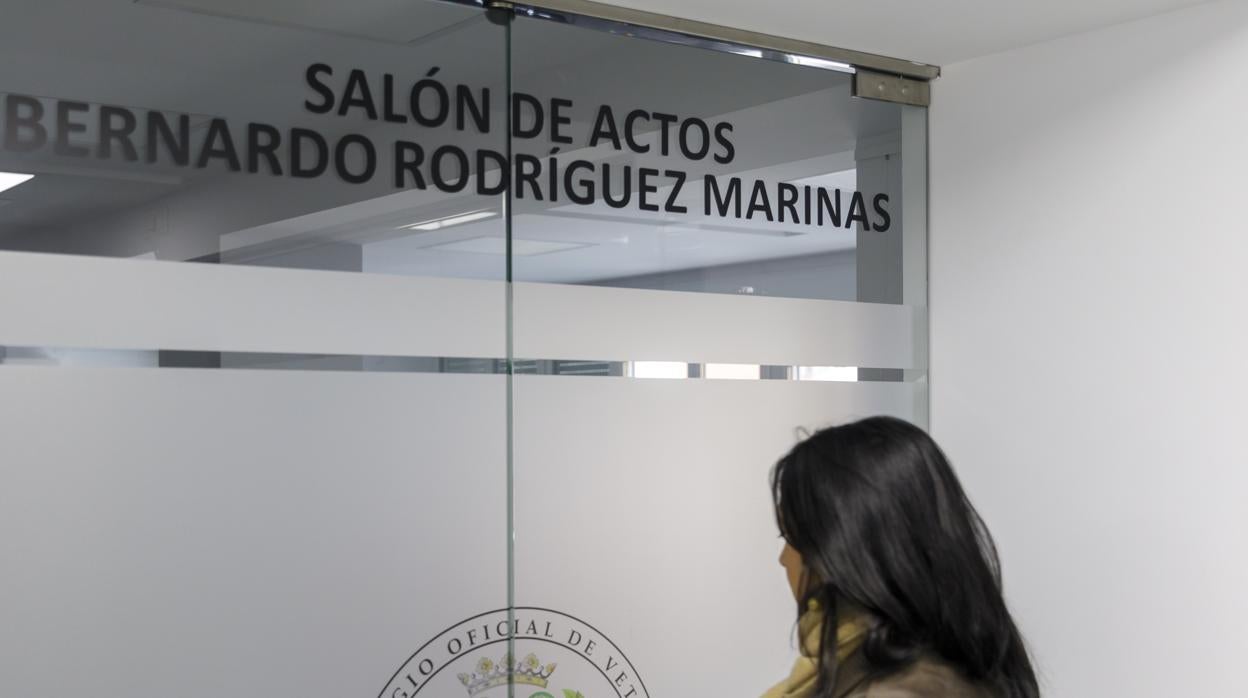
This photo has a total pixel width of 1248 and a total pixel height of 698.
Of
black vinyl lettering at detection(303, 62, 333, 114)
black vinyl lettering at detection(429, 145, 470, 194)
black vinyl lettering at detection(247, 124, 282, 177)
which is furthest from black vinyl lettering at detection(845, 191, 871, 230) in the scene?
black vinyl lettering at detection(247, 124, 282, 177)

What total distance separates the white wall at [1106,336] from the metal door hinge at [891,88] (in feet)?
0.21

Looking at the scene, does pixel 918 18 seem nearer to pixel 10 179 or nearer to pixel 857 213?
pixel 857 213

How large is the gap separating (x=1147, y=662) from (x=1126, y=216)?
119 centimetres

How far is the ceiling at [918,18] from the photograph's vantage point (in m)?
3.13

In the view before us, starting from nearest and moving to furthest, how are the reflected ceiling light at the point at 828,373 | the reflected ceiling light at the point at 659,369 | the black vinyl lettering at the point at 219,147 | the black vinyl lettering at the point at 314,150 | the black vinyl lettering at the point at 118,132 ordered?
the black vinyl lettering at the point at 118,132
the black vinyl lettering at the point at 219,147
the black vinyl lettering at the point at 314,150
the reflected ceiling light at the point at 659,369
the reflected ceiling light at the point at 828,373

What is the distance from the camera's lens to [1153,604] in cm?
326

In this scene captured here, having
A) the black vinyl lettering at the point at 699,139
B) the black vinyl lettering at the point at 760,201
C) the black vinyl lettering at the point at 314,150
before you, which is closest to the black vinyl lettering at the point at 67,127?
the black vinyl lettering at the point at 314,150

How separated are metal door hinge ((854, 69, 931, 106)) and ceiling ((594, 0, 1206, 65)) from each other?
0.44 ft

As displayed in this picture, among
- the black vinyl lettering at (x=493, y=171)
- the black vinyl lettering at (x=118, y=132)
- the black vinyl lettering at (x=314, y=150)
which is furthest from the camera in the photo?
the black vinyl lettering at (x=493, y=171)

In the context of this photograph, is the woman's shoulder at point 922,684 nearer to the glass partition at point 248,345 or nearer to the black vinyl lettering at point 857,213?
the glass partition at point 248,345

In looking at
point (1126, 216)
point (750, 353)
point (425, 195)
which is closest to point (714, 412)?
point (750, 353)

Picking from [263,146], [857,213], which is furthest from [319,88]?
[857,213]

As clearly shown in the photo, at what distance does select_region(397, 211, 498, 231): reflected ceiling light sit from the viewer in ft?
9.58

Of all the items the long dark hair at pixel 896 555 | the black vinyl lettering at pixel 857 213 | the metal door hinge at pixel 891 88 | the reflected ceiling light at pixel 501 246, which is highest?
the metal door hinge at pixel 891 88
